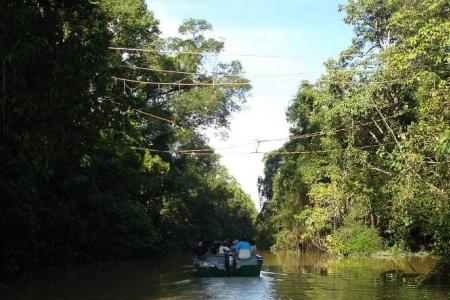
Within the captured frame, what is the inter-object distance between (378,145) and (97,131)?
19.1 meters

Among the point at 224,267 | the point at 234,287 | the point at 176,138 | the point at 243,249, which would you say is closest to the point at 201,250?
the point at 243,249

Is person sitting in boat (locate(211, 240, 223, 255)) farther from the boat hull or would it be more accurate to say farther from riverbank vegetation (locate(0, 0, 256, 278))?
riverbank vegetation (locate(0, 0, 256, 278))

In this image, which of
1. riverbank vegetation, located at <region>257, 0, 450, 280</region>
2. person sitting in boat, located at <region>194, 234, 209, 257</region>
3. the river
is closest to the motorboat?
the river

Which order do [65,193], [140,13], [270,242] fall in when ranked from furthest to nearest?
[270,242], [140,13], [65,193]

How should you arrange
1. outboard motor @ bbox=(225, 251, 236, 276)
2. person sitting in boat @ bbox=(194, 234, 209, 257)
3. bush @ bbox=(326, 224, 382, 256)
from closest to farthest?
outboard motor @ bbox=(225, 251, 236, 276) → person sitting in boat @ bbox=(194, 234, 209, 257) → bush @ bbox=(326, 224, 382, 256)

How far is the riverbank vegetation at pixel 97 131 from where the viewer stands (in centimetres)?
813

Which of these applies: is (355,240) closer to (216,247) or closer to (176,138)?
(216,247)

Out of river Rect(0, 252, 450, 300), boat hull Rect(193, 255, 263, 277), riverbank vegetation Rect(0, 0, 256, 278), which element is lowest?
river Rect(0, 252, 450, 300)

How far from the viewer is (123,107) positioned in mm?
10492

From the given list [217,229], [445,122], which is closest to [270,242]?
[217,229]

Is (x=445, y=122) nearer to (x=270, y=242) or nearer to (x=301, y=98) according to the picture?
(x=301, y=98)

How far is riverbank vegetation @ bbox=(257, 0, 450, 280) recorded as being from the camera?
15.0 meters

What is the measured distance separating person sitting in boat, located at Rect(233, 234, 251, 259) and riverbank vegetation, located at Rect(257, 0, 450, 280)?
514cm

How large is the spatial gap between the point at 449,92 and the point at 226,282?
8.73 m
